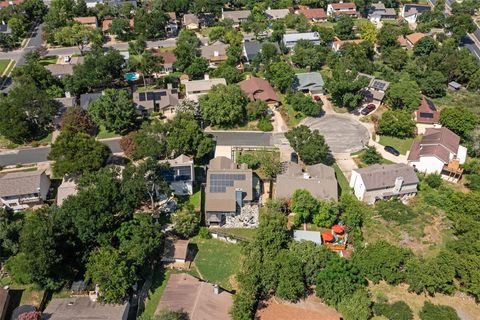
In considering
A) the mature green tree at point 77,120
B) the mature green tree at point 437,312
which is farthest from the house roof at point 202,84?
the mature green tree at point 437,312

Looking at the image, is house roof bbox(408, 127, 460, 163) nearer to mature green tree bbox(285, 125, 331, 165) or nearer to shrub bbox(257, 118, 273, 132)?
mature green tree bbox(285, 125, 331, 165)

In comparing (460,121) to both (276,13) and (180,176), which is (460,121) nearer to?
(180,176)

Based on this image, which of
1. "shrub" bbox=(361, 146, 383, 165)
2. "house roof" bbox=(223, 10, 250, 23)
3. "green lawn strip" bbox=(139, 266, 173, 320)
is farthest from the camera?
"house roof" bbox=(223, 10, 250, 23)

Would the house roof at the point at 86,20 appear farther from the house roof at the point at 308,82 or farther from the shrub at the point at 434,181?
the shrub at the point at 434,181

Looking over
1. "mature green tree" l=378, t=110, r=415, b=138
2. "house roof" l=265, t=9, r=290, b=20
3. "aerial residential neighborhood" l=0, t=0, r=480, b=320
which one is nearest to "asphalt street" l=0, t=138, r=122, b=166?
"aerial residential neighborhood" l=0, t=0, r=480, b=320

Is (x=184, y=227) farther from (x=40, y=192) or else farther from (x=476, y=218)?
(x=476, y=218)
